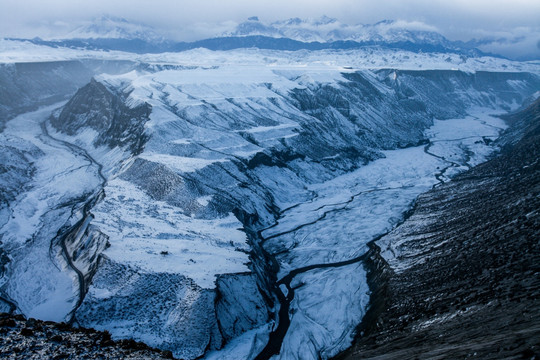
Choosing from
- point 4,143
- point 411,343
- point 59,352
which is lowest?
point 411,343

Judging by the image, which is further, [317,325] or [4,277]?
[4,277]

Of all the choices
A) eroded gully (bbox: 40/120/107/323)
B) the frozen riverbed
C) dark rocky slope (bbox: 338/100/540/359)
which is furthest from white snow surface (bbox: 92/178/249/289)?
dark rocky slope (bbox: 338/100/540/359)

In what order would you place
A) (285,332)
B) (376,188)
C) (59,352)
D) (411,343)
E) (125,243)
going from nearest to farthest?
(59,352), (411,343), (285,332), (125,243), (376,188)

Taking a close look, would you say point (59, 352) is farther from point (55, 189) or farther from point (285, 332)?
point (55, 189)

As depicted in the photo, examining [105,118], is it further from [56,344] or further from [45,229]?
[56,344]

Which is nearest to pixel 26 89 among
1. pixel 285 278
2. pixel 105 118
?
pixel 105 118

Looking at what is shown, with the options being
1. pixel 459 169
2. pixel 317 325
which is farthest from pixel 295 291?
pixel 459 169
